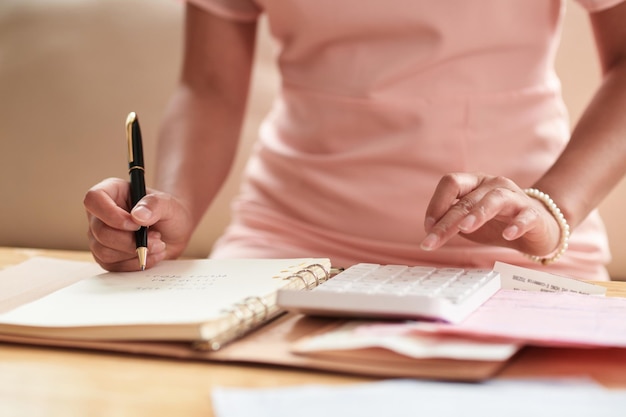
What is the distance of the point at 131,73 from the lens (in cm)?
159

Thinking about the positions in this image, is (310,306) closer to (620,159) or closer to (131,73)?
(620,159)

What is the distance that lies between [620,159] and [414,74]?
279 mm

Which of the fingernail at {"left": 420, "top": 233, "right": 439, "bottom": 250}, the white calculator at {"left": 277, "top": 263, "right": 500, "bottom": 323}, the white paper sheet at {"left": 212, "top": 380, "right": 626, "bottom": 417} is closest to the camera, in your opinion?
the white paper sheet at {"left": 212, "top": 380, "right": 626, "bottom": 417}

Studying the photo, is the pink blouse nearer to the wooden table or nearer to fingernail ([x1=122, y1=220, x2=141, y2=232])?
fingernail ([x1=122, y1=220, x2=141, y2=232])

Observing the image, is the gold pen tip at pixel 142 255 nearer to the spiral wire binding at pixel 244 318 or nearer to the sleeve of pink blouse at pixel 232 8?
the spiral wire binding at pixel 244 318

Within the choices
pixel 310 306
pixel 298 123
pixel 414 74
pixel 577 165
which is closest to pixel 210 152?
pixel 298 123

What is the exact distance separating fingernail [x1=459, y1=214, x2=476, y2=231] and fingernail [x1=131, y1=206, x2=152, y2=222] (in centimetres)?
32

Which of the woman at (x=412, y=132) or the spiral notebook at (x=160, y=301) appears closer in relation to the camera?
the spiral notebook at (x=160, y=301)

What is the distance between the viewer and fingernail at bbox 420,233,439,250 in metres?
0.77

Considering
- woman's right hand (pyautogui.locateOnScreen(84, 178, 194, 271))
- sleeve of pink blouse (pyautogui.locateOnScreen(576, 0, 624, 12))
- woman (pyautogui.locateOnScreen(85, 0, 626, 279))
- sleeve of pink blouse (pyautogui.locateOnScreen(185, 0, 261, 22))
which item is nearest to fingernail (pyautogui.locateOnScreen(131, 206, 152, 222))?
woman's right hand (pyautogui.locateOnScreen(84, 178, 194, 271))

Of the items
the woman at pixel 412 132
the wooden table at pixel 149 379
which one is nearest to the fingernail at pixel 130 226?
the woman at pixel 412 132

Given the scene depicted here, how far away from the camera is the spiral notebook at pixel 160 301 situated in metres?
0.66

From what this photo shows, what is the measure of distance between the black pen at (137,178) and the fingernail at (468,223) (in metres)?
0.32

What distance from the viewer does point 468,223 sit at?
30.7 inches
